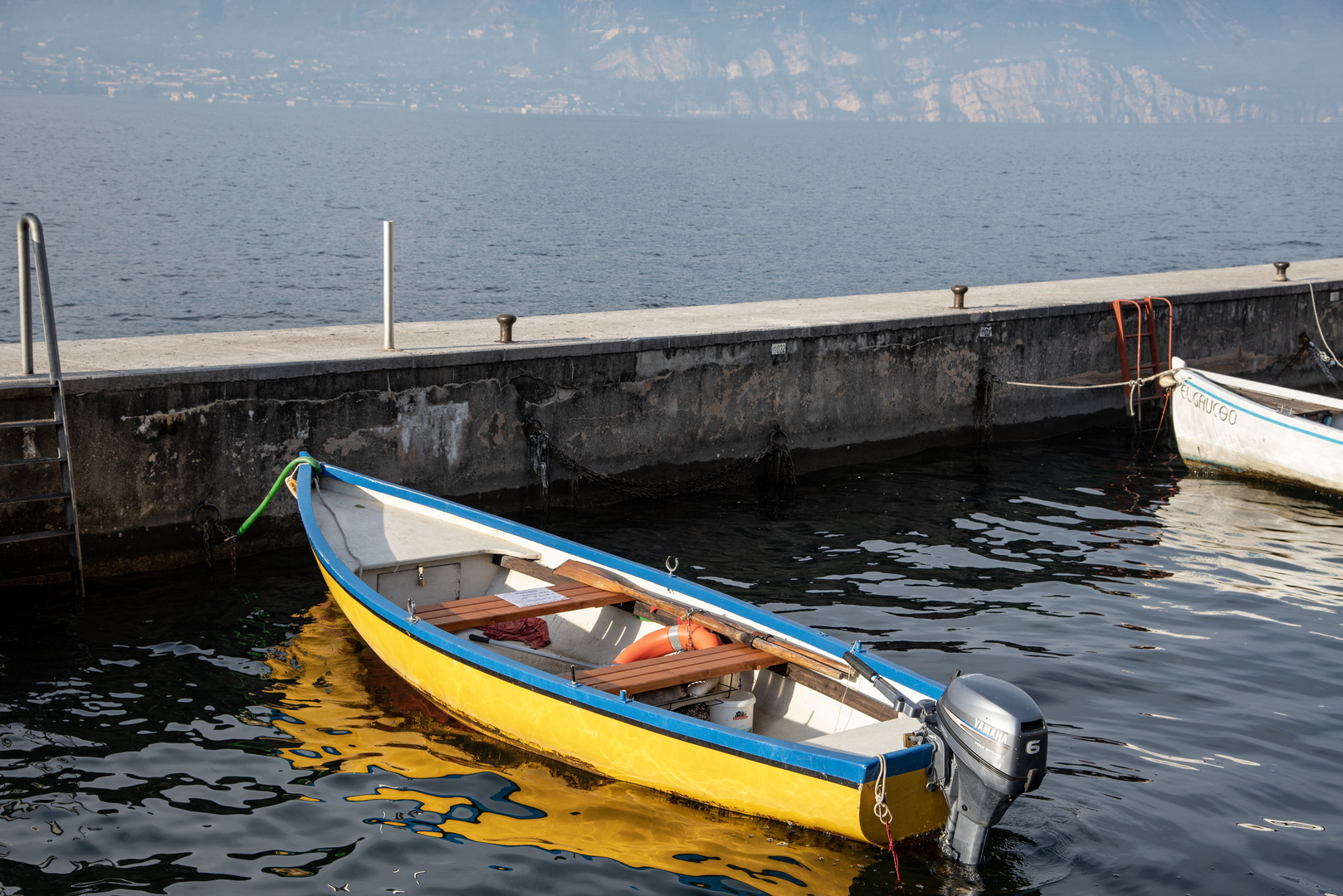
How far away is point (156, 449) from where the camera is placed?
10.1 meters

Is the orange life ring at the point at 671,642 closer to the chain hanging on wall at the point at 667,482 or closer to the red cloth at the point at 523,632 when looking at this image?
the red cloth at the point at 523,632

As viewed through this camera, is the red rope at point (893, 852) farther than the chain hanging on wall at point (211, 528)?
No

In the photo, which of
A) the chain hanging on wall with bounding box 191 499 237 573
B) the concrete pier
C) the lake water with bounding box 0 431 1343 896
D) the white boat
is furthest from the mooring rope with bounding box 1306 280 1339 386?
the chain hanging on wall with bounding box 191 499 237 573

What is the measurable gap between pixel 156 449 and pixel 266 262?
27472 millimetres

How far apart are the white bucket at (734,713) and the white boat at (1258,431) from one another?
9586 millimetres

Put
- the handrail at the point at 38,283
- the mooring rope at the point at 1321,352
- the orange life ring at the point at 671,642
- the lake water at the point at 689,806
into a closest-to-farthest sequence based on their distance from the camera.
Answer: the lake water at the point at 689,806 < the orange life ring at the point at 671,642 < the handrail at the point at 38,283 < the mooring rope at the point at 1321,352

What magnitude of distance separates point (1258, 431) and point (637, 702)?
10527 millimetres

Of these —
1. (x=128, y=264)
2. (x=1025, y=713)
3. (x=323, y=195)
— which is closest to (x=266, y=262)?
(x=128, y=264)

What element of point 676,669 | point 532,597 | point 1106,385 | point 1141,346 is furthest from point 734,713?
point 1141,346

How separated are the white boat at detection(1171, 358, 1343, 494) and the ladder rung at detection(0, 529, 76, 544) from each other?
41.4 feet

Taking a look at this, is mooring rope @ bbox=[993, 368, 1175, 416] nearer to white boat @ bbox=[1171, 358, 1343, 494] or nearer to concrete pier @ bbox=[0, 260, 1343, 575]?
concrete pier @ bbox=[0, 260, 1343, 575]

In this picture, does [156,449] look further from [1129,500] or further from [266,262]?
[266,262]

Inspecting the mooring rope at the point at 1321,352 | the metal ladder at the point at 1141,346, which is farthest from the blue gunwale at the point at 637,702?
the mooring rope at the point at 1321,352

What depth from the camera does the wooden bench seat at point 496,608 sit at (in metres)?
7.97
